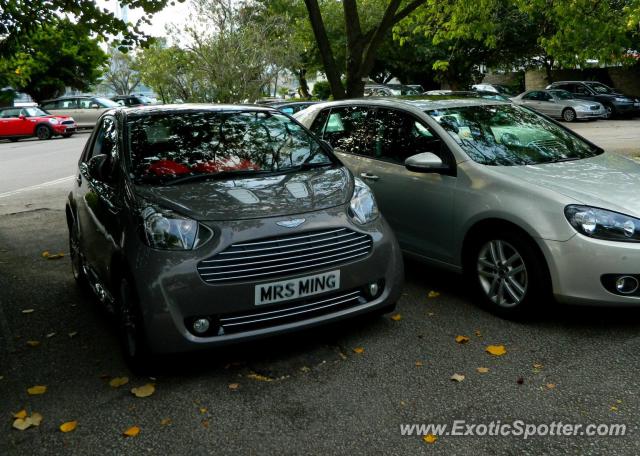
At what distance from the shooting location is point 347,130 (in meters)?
6.32

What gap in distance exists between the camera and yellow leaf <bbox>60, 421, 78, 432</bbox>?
3.30m

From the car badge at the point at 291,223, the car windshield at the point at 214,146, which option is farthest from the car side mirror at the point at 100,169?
the car badge at the point at 291,223

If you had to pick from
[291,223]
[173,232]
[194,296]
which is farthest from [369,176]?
[194,296]

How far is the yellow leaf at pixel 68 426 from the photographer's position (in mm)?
3297

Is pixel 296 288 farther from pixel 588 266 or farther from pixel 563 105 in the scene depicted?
pixel 563 105

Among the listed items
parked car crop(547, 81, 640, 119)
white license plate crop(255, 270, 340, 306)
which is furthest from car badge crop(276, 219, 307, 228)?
parked car crop(547, 81, 640, 119)

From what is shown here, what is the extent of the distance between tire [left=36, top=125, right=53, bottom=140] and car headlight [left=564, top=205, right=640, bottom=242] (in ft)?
86.0

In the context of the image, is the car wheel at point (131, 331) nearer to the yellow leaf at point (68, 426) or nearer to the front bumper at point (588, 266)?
the yellow leaf at point (68, 426)

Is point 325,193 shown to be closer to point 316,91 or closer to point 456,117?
point 456,117

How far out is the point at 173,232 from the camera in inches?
147

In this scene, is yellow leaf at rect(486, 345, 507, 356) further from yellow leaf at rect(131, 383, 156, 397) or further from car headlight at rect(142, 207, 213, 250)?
yellow leaf at rect(131, 383, 156, 397)

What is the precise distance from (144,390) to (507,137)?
11.2 ft

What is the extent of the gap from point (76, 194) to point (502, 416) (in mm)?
3802

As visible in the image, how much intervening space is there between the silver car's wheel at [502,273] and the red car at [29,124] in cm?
2533
